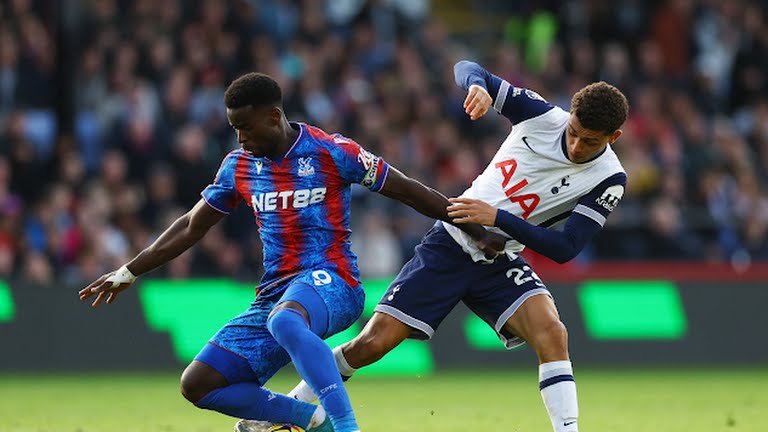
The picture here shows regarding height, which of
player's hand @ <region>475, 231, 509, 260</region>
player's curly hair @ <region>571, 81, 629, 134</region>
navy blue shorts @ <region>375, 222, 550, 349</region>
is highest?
player's curly hair @ <region>571, 81, 629, 134</region>

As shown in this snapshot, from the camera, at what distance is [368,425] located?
10266 mm

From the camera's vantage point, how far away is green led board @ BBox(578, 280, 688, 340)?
15.8 m

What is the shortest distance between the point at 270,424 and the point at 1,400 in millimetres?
4920

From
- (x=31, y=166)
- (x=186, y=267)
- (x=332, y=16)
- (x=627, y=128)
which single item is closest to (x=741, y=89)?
(x=627, y=128)

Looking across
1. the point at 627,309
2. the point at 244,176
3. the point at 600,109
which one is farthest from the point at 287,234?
the point at 627,309

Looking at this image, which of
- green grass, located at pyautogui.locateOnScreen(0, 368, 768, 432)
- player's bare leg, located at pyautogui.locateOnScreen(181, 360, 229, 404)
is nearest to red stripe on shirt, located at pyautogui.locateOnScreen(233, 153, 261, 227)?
player's bare leg, located at pyautogui.locateOnScreen(181, 360, 229, 404)

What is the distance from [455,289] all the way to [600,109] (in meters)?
1.49

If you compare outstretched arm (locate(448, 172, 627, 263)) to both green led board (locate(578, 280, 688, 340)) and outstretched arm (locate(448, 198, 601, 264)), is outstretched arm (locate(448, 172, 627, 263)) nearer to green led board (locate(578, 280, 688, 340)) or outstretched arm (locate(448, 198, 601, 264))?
outstretched arm (locate(448, 198, 601, 264))

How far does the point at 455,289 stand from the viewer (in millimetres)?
8648

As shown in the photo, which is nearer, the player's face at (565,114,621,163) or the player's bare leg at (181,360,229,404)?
the player's bare leg at (181,360,229,404)

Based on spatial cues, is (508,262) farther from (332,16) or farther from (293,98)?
(332,16)

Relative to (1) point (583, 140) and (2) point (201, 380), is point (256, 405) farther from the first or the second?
(1) point (583, 140)

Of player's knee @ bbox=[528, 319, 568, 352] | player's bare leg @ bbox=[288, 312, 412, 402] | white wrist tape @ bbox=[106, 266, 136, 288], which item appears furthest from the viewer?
player's bare leg @ bbox=[288, 312, 412, 402]

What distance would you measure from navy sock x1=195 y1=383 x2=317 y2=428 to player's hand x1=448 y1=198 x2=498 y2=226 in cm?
137
